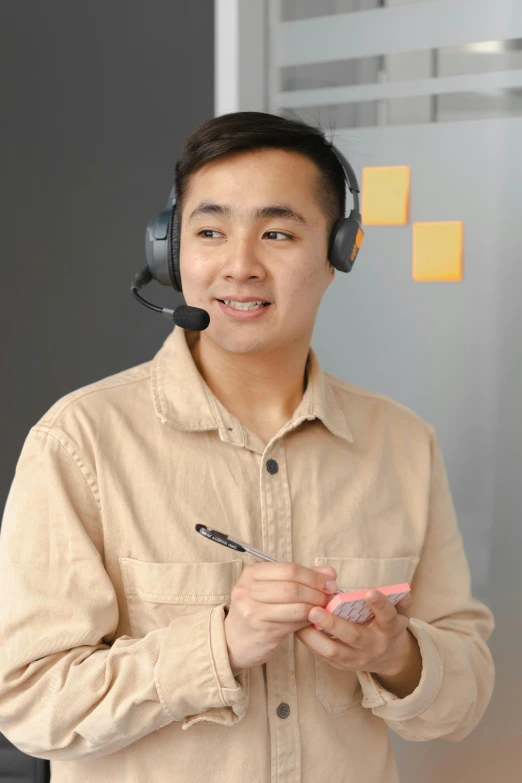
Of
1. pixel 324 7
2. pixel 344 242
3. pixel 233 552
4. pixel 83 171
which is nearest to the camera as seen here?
pixel 233 552

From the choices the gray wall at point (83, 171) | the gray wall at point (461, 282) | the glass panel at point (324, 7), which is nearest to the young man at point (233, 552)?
the gray wall at point (461, 282)

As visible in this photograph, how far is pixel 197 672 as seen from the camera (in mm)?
1253

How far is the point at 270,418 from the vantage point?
156cm

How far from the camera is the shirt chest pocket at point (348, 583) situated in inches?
56.2

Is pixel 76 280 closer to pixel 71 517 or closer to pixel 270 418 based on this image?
pixel 270 418

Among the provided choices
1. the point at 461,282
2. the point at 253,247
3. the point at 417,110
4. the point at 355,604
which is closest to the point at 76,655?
the point at 355,604

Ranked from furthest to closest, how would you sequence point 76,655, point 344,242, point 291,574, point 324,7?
point 324,7, point 344,242, point 76,655, point 291,574

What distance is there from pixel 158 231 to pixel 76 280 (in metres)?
0.99

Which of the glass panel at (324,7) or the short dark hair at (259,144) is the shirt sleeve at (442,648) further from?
the glass panel at (324,7)

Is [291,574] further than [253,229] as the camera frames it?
No

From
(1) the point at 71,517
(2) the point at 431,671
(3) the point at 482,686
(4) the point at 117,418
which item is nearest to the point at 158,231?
(4) the point at 117,418

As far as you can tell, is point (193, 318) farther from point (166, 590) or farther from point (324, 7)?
point (324, 7)

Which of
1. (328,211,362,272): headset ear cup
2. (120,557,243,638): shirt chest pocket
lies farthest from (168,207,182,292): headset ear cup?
(120,557,243,638): shirt chest pocket

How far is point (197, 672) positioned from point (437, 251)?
1219 millimetres
